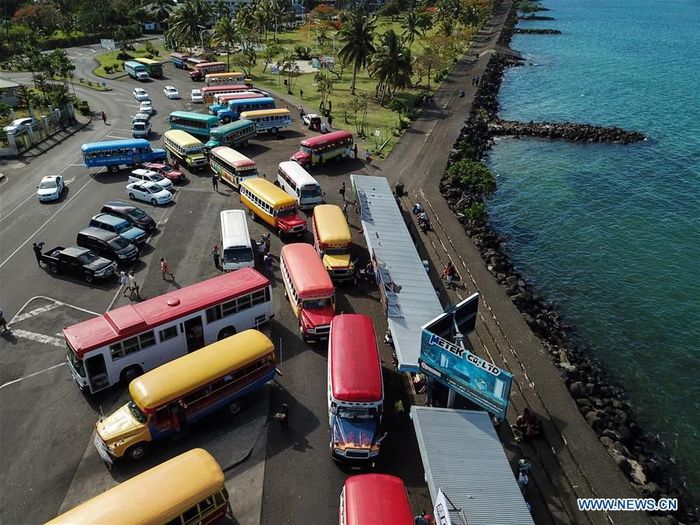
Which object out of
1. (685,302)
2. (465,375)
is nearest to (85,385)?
(465,375)

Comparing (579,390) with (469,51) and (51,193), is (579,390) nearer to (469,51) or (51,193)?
(51,193)

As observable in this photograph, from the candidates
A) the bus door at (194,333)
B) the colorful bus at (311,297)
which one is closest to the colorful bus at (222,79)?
the colorful bus at (311,297)

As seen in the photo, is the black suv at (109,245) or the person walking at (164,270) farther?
the black suv at (109,245)

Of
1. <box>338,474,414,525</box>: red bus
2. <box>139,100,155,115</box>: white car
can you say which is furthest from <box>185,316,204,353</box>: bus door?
<box>139,100,155,115</box>: white car

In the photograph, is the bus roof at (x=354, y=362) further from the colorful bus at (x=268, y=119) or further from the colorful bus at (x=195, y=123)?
the colorful bus at (x=268, y=119)

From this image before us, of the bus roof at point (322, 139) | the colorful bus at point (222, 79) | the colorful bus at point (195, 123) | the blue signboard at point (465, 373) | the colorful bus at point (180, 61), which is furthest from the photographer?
the colorful bus at point (180, 61)

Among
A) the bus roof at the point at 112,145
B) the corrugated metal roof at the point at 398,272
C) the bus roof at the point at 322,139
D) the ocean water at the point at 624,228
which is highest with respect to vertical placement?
the bus roof at the point at 322,139

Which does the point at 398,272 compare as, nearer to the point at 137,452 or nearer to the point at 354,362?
the point at 354,362

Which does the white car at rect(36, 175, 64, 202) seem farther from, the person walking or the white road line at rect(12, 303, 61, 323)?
the white road line at rect(12, 303, 61, 323)
